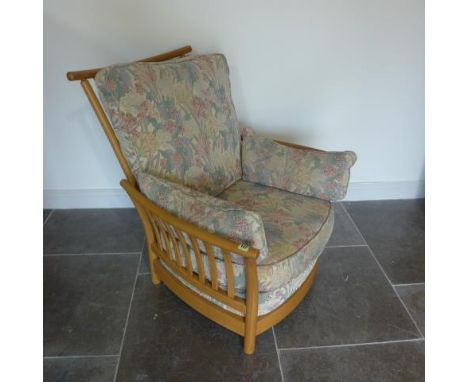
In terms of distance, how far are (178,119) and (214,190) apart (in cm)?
35

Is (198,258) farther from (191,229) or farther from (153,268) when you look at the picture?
(153,268)

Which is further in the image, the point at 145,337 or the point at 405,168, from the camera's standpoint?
the point at 405,168

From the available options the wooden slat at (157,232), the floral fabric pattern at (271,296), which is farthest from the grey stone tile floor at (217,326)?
the wooden slat at (157,232)

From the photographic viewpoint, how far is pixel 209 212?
1.14 m

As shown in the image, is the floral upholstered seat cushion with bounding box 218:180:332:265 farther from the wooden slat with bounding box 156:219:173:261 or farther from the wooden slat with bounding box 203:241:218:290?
the wooden slat with bounding box 156:219:173:261

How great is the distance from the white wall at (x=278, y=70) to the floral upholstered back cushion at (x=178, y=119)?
347 mm

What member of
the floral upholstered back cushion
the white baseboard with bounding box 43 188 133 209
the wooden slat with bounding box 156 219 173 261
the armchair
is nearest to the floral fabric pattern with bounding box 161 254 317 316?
the armchair

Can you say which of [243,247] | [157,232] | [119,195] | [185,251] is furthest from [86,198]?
[243,247]

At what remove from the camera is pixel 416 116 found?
7.04 feet

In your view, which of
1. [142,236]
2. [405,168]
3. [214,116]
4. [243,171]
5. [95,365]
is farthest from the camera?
[405,168]

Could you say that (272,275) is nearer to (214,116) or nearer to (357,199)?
(214,116)

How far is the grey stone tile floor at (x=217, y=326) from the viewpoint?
1296 millimetres
